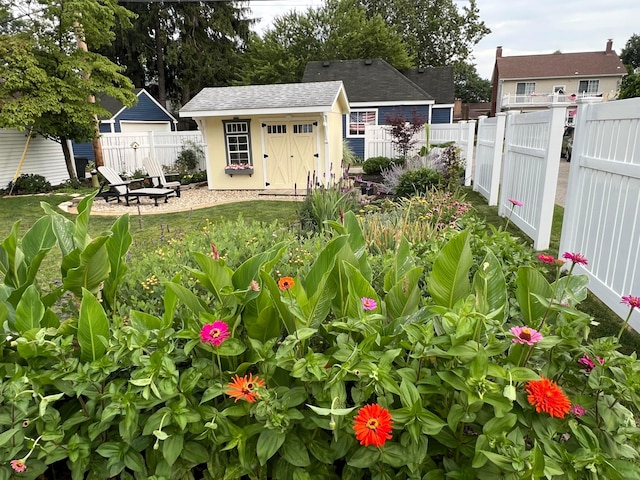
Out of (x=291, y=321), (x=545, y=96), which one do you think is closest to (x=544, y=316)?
(x=291, y=321)

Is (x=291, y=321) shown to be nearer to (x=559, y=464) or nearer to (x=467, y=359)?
(x=467, y=359)

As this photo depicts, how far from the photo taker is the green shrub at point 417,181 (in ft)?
27.5

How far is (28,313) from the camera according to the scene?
1450 millimetres

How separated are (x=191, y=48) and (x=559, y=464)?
33.3 metres

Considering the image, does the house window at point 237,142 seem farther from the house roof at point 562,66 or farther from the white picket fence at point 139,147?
the house roof at point 562,66

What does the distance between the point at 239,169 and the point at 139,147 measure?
17.5 ft

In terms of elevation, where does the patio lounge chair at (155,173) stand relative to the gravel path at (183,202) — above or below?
above

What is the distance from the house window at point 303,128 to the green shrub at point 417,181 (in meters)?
4.09

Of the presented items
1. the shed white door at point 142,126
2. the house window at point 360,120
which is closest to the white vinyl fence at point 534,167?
the house window at point 360,120

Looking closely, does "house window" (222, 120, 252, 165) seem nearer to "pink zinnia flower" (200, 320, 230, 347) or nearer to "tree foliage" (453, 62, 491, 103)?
"pink zinnia flower" (200, 320, 230, 347)

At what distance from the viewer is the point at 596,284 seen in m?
3.49

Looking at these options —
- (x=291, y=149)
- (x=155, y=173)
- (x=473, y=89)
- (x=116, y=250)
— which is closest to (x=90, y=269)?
(x=116, y=250)

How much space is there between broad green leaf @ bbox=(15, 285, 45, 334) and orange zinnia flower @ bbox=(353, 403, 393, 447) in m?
1.11

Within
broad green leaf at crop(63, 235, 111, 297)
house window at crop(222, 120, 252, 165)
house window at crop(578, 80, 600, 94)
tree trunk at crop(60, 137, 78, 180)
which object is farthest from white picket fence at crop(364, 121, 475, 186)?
house window at crop(578, 80, 600, 94)
